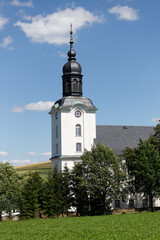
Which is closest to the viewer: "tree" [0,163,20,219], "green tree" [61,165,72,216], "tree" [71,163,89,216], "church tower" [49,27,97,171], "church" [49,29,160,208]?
"green tree" [61,165,72,216]

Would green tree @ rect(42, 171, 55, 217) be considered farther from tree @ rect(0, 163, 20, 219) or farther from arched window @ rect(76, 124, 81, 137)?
arched window @ rect(76, 124, 81, 137)

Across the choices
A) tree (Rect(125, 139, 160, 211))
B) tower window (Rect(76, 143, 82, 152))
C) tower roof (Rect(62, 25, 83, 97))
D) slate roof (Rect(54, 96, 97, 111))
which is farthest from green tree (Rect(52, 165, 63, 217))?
tower roof (Rect(62, 25, 83, 97))

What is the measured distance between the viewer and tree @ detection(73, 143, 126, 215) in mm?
51625

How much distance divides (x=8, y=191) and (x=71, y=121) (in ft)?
51.2

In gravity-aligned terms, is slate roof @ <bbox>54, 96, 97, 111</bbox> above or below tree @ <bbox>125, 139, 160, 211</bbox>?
above

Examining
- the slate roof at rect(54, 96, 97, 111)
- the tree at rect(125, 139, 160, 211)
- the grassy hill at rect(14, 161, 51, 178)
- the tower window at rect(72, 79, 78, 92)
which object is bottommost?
the tree at rect(125, 139, 160, 211)

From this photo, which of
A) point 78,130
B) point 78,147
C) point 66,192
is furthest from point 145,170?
point 78,130

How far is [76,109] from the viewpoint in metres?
62.2

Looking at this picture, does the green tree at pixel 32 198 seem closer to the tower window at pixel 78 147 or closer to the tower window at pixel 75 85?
the tower window at pixel 78 147

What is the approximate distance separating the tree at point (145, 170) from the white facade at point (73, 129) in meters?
9.79

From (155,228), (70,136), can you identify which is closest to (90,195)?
(70,136)

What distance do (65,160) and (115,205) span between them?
34.5ft

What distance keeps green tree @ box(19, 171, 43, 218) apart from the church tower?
26.2 feet

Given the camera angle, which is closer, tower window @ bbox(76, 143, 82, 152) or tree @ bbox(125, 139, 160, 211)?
tree @ bbox(125, 139, 160, 211)
